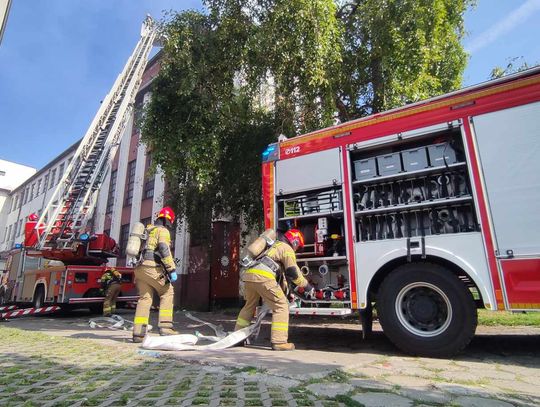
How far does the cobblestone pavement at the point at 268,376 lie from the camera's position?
2.89 metres

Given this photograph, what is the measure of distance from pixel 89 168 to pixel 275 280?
921 cm

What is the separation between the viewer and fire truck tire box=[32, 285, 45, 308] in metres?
11.2

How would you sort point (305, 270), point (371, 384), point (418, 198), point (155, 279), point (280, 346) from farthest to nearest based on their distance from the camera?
point (155, 279), point (305, 270), point (280, 346), point (418, 198), point (371, 384)

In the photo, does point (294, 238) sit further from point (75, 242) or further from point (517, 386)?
point (75, 242)

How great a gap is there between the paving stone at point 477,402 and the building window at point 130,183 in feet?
64.0

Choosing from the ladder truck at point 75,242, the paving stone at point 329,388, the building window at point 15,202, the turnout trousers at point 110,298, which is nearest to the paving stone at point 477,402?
the paving stone at point 329,388

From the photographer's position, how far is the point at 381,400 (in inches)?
112

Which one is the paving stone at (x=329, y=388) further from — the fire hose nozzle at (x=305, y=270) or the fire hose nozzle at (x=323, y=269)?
the fire hose nozzle at (x=305, y=270)

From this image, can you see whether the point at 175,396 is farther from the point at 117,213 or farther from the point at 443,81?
the point at 117,213

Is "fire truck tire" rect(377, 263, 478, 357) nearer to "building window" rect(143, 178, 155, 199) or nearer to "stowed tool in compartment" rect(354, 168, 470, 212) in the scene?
"stowed tool in compartment" rect(354, 168, 470, 212)

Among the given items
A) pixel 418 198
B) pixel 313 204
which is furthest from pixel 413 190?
pixel 313 204

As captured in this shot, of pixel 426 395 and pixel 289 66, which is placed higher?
pixel 289 66

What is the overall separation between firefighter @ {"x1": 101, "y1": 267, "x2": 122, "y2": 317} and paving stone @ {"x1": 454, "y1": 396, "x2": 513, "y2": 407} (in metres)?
9.25

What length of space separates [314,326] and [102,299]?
5945mm
